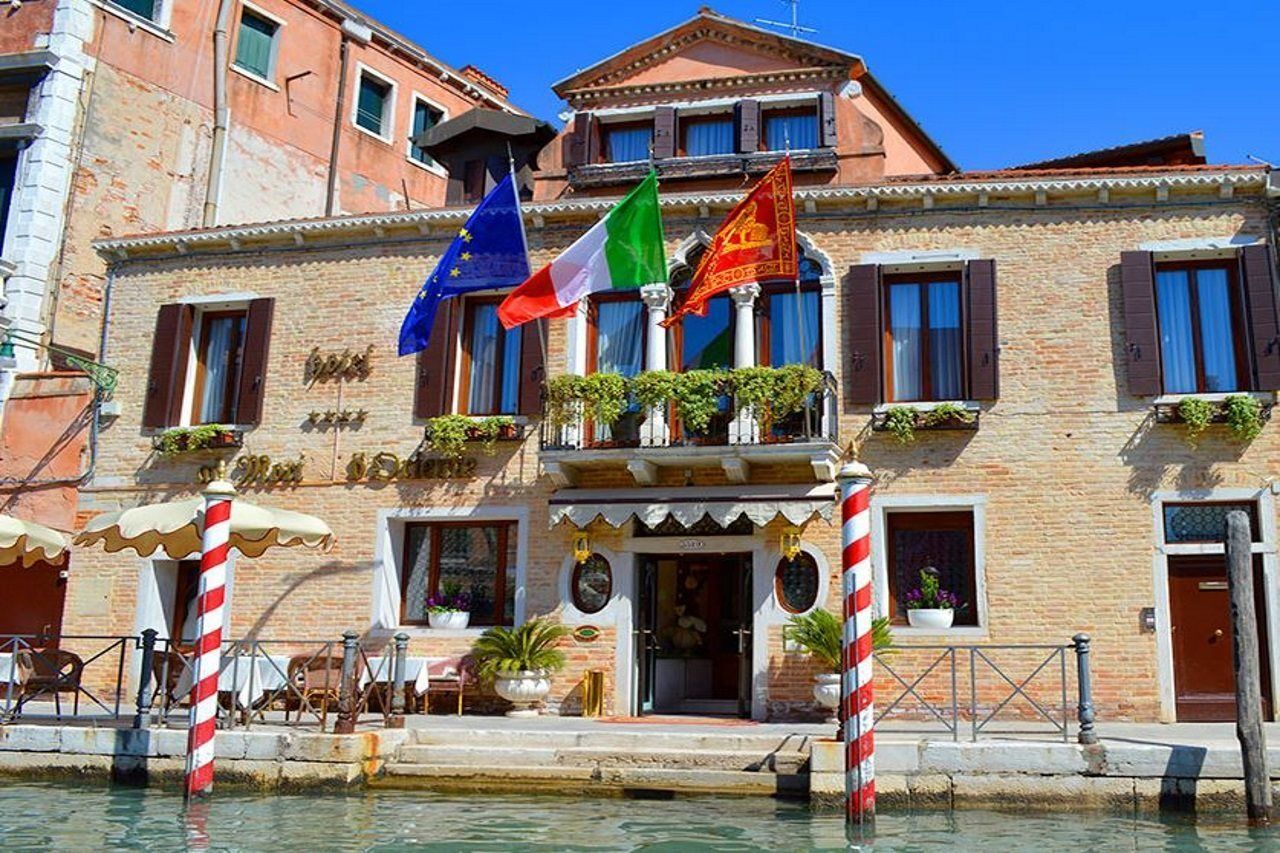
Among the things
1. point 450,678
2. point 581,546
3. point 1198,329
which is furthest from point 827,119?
point 450,678

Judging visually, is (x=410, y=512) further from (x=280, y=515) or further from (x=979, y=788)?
(x=979, y=788)

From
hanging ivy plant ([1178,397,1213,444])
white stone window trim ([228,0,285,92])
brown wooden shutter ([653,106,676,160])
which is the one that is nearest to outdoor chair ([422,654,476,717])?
brown wooden shutter ([653,106,676,160])

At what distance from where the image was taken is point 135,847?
28.3 ft

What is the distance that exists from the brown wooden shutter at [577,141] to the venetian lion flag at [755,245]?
4.59 meters

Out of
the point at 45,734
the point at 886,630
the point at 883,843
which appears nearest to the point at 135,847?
the point at 45,734

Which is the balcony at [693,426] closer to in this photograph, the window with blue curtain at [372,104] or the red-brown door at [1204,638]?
the red-brown door at [1204,638]

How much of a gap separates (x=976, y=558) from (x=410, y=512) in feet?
23.3

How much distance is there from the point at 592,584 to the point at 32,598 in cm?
859

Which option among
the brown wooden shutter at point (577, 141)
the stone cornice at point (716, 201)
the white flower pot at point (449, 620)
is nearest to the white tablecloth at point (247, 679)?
the white flower pot at point (449, 620)

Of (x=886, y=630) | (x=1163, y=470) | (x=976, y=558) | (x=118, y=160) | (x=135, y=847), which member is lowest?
(x=135, y=847)

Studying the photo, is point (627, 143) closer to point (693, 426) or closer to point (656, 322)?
point (656, 322)

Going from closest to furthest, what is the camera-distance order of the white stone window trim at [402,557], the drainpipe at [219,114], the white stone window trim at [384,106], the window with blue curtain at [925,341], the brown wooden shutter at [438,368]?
the window with blue curtain at [925,341]
the white stone window trim at [402,557]
the brown wooden shutter at [438,368]
the drainpipe at [219,114]
the white stone window trim at [384,106]

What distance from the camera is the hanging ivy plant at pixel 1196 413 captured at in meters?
13.6

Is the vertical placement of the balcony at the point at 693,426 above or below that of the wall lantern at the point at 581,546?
above
